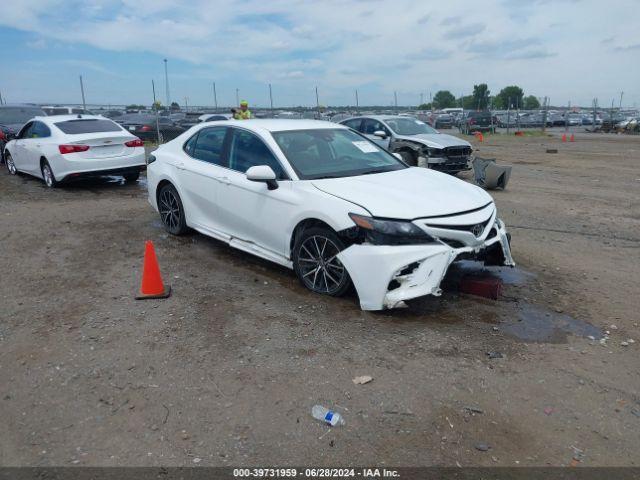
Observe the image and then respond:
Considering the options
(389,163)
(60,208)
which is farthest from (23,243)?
(389,163)

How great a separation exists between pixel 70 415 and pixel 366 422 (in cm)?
185

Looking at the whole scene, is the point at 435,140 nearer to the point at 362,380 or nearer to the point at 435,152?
the point at 435,152

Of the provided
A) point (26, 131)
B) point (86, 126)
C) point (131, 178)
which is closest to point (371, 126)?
point (131, 178)

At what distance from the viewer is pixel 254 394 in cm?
352

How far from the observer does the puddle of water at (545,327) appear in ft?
14.2

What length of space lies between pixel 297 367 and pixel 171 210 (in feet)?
13.2

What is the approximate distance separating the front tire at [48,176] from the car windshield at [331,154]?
23.9 ft

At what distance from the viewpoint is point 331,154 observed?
5785mm

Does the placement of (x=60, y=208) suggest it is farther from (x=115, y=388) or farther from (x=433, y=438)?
(x=433, y=438)

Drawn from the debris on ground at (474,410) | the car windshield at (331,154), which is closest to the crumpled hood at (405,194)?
the car windshield at (331,154)

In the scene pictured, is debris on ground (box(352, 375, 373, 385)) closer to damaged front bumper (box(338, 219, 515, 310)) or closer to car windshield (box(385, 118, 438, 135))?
damaged front bumper (box(338, 219, 515, 310))

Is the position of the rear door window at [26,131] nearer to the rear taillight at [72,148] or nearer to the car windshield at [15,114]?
the rear taillight at [72,148]

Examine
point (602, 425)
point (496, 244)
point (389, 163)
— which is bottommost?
point (602, 425)

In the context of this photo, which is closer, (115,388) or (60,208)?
(115,388)
